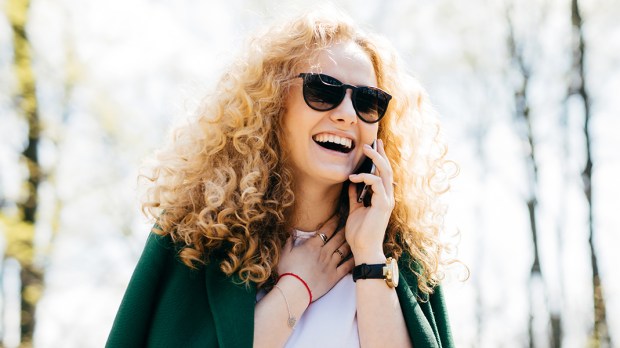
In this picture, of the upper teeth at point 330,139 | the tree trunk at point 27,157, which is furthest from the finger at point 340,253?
the tree trunk at point 27,157

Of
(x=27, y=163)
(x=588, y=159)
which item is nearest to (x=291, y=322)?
(x=27, y=163)

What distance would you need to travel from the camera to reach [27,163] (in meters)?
10.3

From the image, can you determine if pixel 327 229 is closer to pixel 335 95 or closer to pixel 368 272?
pixel 368 272

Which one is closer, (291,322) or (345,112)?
(291,322)

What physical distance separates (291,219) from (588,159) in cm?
1015

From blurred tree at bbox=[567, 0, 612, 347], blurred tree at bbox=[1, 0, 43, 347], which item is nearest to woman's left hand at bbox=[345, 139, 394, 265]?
blurred tree at bbox=[1, 0, 43, 347]

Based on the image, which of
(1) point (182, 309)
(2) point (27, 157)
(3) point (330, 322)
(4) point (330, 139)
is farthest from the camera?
(2) point (27, 157)

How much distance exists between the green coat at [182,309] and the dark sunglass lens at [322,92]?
0.79 meters

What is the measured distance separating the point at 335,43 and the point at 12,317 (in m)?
10.0

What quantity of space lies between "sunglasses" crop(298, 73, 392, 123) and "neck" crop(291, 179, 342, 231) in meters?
0.38

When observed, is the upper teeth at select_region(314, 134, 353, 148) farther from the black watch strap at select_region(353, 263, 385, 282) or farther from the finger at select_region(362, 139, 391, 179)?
the black watch strap at select_region(353, 263, 385, 282)

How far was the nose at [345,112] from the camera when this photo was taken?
244 centimetres

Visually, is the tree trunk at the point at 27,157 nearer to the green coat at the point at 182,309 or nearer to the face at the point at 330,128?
the green coat at the point at 182,309

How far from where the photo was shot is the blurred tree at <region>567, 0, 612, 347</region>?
1031 cm
